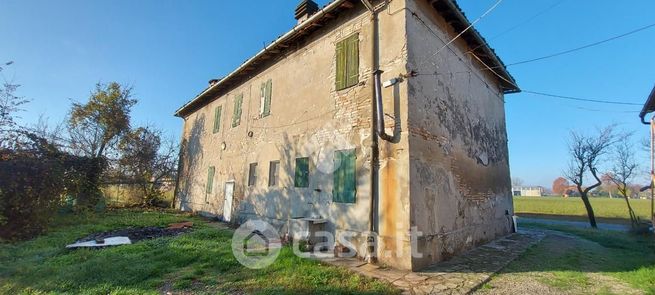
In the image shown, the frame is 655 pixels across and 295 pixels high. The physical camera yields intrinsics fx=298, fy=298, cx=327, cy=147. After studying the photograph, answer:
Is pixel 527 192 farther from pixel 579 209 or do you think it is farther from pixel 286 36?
pixel 286 36

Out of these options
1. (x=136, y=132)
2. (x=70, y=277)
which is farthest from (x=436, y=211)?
(x=136, y=132)

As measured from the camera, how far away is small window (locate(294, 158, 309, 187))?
26.2ft

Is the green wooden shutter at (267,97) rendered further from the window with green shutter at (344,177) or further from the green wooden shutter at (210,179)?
the green wooden shutter at (210,179)

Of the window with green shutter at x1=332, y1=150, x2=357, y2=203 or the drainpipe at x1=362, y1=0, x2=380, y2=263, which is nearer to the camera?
the drainpipe at x1=362, y1=0, x2=380, y2=263

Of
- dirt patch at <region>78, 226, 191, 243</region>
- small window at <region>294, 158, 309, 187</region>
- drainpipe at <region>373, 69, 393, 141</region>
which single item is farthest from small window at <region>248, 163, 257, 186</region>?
drainpipe at <region>373, 69, 393, 141</region>

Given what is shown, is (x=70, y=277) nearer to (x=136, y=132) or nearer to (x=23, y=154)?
(x=23, y=154)

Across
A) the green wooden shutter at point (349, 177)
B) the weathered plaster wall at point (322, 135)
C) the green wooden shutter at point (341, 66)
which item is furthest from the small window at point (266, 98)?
the green wooden shutter at point (349, 177)

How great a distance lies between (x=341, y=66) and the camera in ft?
25.0

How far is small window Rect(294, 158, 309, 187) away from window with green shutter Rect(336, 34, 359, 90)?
7.25 feet

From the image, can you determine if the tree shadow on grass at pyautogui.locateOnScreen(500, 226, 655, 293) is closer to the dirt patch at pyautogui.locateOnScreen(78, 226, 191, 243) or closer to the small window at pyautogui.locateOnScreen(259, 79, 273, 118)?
the small window at pyautogui.locateOnScreen(259, 79, 273, 118)

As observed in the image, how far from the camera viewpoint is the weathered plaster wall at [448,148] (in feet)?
20.2

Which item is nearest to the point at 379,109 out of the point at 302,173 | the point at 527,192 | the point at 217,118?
the point at 302,173

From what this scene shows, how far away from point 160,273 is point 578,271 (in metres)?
7.82

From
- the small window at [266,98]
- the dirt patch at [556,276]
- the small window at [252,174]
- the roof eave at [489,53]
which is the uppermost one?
the roof eave at [489,53]
